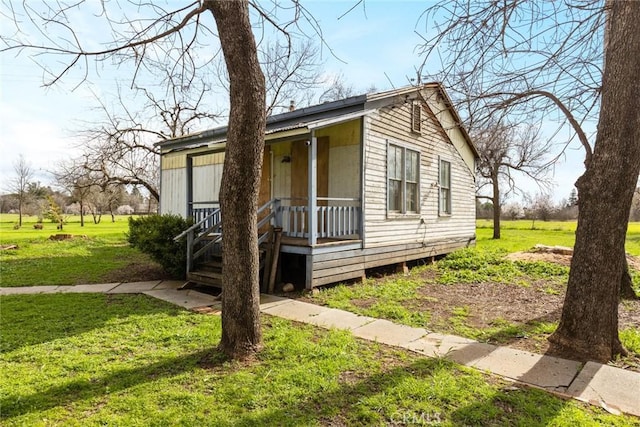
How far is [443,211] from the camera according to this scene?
11648 mm

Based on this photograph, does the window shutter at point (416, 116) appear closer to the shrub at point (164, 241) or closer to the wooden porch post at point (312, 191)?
the wooden porch post at point (312, 191)

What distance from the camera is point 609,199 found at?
12.8 feet

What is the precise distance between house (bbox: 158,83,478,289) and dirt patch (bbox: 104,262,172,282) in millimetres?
1350

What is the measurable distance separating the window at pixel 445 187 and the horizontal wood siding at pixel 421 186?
0.68ft

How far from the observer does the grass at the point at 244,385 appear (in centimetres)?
276

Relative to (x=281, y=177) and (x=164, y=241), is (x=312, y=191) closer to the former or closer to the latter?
(x=281, y=177)

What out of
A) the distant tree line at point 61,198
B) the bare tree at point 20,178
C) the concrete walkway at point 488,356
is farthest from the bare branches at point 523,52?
the bare tree at point 20,178

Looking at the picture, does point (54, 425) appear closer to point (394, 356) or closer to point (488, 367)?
point (394, 356)

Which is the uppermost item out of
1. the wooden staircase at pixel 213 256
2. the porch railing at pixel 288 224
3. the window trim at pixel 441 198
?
the window trim at pixel 441 198

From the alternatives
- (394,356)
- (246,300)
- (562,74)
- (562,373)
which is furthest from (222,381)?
(562,74)

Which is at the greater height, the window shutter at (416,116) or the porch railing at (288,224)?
the window shutter at (416,116)

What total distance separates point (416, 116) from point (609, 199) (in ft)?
22.1

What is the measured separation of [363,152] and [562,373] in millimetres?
5609

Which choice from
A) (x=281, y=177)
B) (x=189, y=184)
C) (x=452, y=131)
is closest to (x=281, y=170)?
(x=281, y=177)
